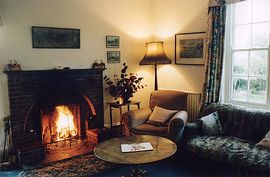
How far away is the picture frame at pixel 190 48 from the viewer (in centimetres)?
426

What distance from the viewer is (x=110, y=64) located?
179 inches

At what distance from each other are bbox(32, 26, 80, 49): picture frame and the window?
2281 millimetres

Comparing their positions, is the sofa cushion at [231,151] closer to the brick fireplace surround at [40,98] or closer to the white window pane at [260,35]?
the white window pane at [260,35]

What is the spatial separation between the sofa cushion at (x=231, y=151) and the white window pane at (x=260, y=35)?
1341 mm

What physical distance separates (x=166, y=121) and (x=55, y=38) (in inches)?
79.1

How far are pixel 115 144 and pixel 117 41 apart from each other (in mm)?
2197

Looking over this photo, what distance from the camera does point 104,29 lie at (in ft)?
14.5

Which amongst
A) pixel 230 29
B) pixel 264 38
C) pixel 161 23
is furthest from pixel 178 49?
pixel 264 38

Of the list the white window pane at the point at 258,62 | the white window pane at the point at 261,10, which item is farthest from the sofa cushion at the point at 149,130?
the white window pane at the point at 261,10

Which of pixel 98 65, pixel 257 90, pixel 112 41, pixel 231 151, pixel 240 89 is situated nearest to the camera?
pixel 231 151

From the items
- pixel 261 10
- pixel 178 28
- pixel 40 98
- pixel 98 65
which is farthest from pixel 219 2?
pixel 40 98

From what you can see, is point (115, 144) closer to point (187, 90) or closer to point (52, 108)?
point (52, 108)

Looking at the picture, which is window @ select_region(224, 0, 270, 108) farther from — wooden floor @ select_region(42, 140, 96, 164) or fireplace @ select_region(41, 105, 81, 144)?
fireplace @ select_region(41, 105, 81, 144)

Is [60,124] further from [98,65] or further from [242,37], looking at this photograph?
[242,37]
